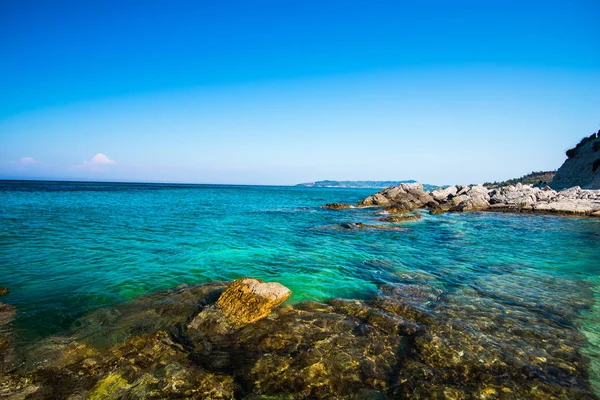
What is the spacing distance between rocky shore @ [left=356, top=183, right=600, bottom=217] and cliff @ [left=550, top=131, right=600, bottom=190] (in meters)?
5.06

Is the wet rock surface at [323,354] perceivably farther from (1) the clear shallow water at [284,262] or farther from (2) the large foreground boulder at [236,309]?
(1) the clear shallow water at [284,262]

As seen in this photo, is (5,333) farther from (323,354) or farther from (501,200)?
(501,200)

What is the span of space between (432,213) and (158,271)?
3018 cm

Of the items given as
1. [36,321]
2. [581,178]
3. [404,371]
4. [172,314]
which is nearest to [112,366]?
[172,314]

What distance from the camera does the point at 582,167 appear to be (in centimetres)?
4269

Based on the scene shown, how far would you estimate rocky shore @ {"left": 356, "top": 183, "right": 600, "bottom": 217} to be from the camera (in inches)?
1142

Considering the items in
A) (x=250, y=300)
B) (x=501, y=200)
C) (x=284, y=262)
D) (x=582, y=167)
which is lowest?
(x=284, y=262)

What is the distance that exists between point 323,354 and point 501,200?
38.5m

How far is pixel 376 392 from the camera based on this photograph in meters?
4.62

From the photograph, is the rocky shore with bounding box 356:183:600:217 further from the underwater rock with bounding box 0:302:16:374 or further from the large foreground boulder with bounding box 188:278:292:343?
the underwater rock with bounding box 0:302:16:374

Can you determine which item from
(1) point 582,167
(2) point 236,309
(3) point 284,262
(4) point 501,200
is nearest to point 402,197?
(4) point 501,200

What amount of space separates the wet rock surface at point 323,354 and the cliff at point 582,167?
1720 inches

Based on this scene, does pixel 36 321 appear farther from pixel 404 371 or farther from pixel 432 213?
pixel 432 213

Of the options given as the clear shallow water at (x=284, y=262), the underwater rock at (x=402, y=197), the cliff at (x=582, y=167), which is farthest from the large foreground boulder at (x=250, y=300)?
the cliff at (x=582, y=167)
